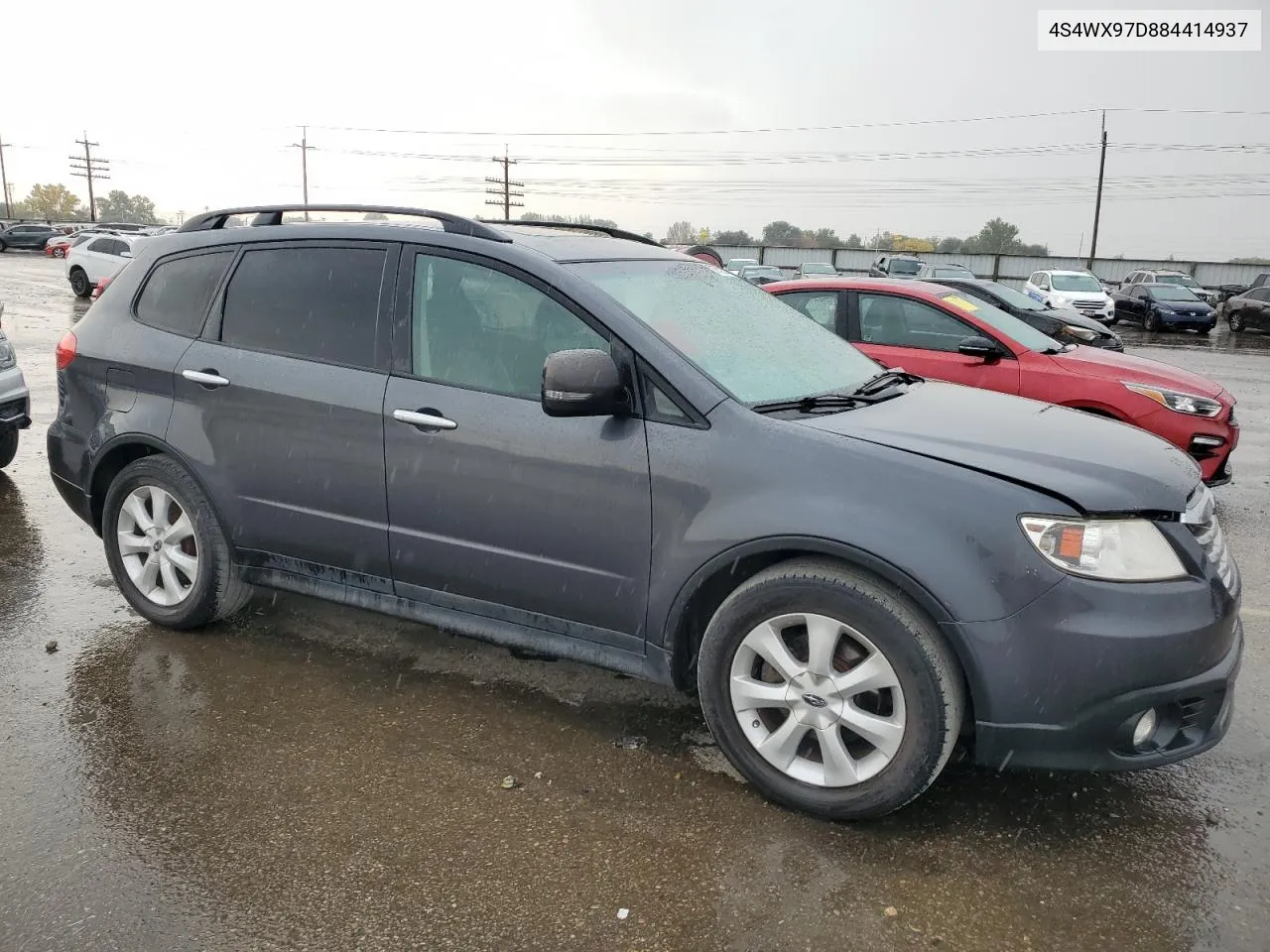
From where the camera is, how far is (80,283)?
78.3ft

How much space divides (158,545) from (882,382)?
3104 mm

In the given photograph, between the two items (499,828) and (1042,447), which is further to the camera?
(1042,447)

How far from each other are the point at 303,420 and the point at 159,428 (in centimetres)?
81

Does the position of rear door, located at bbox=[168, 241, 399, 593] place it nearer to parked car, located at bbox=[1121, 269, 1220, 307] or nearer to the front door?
the front door

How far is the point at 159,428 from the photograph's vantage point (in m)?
3.98

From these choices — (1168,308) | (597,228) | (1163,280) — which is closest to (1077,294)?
(1168,308)

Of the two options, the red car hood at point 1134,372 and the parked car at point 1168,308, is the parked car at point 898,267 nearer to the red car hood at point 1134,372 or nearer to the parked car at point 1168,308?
the parked car at point 1168,308

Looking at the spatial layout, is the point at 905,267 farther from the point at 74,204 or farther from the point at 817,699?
the point at 74,204

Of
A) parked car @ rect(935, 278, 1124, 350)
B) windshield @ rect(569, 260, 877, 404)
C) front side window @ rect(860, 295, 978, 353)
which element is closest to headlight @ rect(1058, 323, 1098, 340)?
parked car @ rect(935, 278, 1124, 350)

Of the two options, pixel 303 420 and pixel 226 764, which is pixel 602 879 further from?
pixel 303 420

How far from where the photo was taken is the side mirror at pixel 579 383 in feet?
9.45

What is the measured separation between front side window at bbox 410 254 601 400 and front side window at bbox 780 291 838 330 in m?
4.17

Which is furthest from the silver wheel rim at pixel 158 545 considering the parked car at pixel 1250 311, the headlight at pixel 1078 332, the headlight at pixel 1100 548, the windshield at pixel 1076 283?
the parked car at pixel 1250 311

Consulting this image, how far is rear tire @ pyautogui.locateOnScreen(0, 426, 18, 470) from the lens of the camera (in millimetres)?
6711
